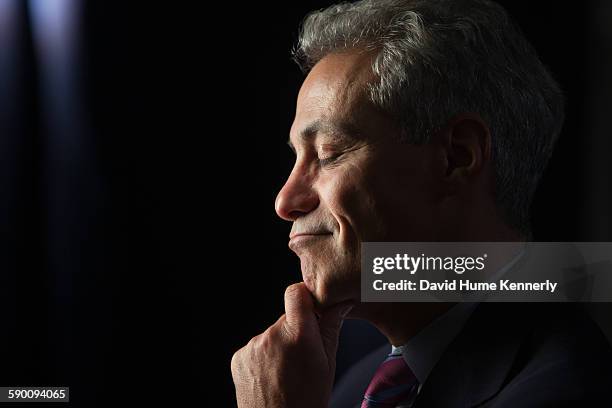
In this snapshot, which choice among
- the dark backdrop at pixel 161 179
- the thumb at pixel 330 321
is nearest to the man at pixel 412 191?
the thumb at pixel 330 321

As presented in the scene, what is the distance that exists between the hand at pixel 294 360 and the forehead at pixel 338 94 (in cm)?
31

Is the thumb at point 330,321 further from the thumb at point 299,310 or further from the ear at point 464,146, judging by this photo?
the ear at point 464,146

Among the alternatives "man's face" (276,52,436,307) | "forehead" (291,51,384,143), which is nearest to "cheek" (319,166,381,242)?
"man's face" (276,52,436,307)

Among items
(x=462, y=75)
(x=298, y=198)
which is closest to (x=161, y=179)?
(x=298, y=198)

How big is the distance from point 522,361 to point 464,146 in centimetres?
39

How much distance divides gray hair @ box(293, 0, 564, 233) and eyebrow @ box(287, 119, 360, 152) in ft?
0.23

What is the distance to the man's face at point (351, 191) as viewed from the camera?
123cm

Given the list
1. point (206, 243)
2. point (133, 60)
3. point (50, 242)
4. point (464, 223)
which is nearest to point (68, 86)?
point (133, 60)

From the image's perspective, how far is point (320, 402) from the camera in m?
1.20

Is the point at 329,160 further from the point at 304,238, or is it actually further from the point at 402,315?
the point at 402,315

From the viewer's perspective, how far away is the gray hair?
4.10 feet

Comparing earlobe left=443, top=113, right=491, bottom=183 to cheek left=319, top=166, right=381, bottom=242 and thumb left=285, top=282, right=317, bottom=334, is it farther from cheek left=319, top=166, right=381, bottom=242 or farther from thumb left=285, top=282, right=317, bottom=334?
thumb left=285, top=282, right=317, bottom=334

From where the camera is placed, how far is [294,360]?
4.01ft

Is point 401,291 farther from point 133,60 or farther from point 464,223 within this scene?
point 133,60
